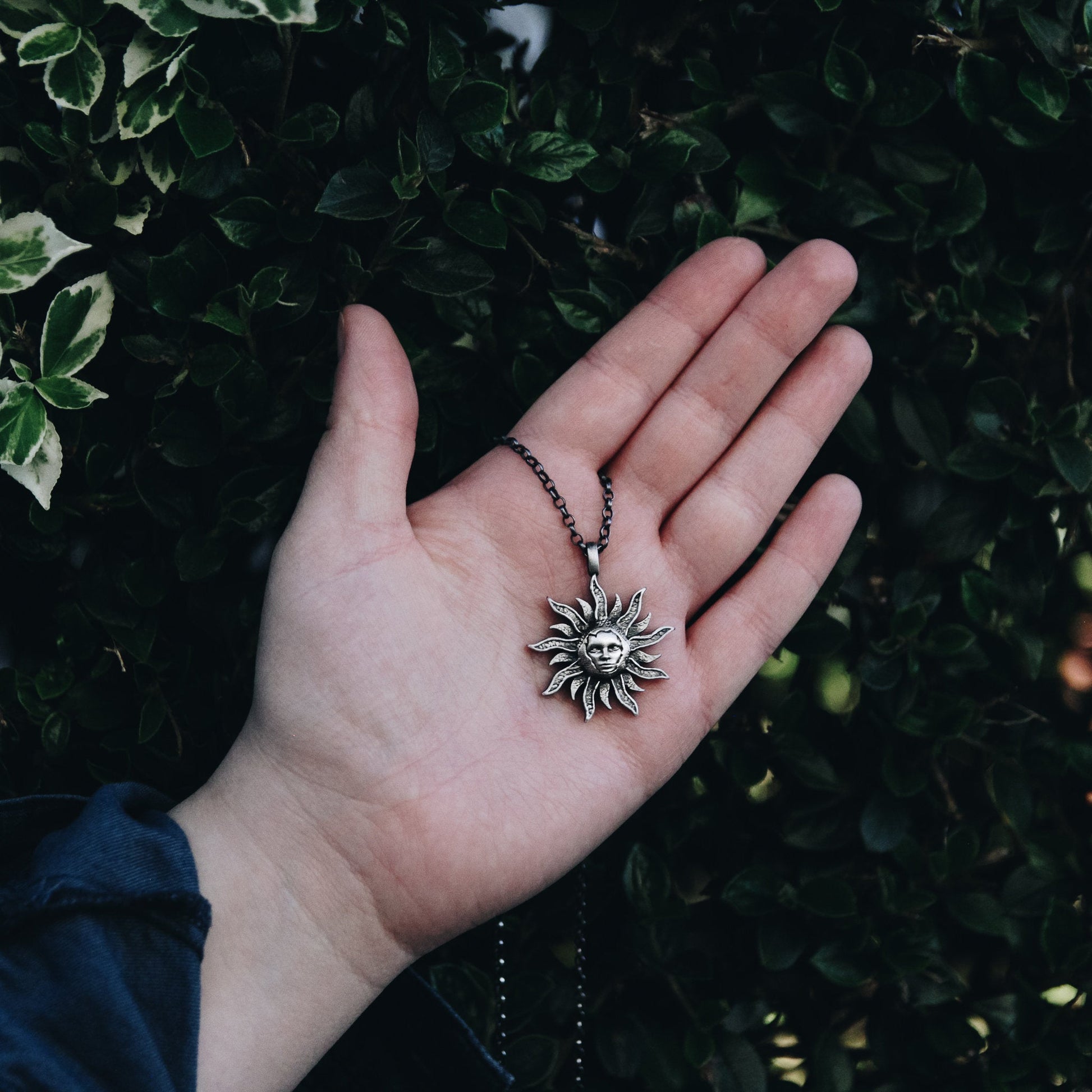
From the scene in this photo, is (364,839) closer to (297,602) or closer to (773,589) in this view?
(297,602)

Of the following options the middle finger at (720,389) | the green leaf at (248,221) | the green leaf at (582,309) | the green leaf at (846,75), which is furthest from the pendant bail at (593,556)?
the green leaf at (846,75)

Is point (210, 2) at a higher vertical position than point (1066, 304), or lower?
higher

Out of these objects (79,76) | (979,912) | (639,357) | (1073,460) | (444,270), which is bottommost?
(979,912)

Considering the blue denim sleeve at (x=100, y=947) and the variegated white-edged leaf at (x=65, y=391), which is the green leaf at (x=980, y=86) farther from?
the blue denim sleeve at (x=100, y=947)

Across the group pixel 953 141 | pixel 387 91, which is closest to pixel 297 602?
pixel 387 91

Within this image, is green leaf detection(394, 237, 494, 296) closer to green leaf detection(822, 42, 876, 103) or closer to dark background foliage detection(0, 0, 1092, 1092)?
dark background foliage detection(0, 0, 1092, 1092)

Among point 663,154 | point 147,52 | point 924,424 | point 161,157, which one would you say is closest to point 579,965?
point 924,424

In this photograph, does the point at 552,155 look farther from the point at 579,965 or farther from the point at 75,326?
the point at 579,965
